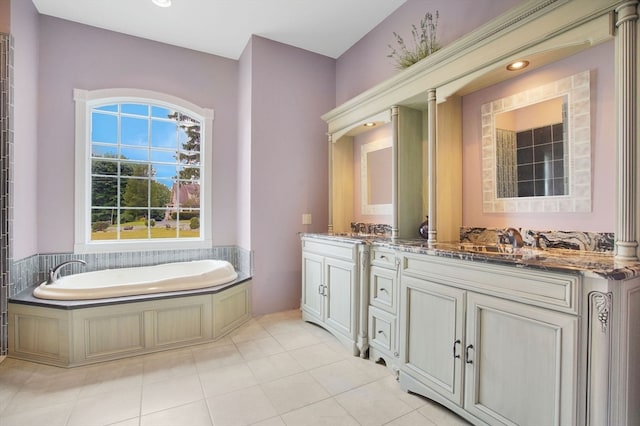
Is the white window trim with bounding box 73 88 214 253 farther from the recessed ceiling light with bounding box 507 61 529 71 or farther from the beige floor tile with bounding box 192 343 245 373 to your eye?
the recessed ceiling light with bounding box 507 61 529 71

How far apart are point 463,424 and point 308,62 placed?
370 cm

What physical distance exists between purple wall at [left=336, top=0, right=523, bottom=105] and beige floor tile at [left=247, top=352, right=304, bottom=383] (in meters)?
2.74

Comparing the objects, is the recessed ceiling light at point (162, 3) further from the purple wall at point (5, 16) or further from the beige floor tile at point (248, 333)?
the beige floor tile at point (248, 333)

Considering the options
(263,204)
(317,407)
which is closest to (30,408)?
(317,407)

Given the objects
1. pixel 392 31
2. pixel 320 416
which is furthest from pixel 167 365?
pixel 392 31

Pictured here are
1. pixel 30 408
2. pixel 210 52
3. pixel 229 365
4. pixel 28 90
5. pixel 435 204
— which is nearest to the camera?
pixel 30 408

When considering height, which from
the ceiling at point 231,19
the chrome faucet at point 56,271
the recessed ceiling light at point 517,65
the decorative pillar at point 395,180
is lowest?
the chrome faucet at point 56,271

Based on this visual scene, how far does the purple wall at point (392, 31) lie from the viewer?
7.24 ft

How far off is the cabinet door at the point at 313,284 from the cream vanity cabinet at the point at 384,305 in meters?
0.66

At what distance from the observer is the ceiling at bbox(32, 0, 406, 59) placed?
283 cm

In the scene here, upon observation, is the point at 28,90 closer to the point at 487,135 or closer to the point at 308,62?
the point at 308,62

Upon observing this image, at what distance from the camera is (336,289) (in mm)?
2689

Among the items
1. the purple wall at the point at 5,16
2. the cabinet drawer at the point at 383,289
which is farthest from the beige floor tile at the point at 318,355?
the purple wall at the point at 5,16

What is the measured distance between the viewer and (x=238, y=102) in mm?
3783
